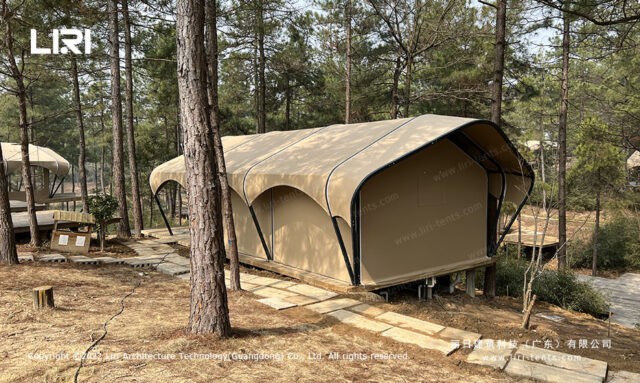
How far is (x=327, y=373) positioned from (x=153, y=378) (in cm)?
148

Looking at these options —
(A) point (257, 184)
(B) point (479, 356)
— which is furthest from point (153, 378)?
(A) point (257, 184)

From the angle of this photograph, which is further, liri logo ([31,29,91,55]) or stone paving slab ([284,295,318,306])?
liri logo ([31,29,91,55])

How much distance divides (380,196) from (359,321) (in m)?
2.52

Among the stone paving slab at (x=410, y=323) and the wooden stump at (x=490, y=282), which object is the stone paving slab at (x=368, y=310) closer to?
the stone paving slab at (x=410, y=323)

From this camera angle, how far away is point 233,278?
661 cm

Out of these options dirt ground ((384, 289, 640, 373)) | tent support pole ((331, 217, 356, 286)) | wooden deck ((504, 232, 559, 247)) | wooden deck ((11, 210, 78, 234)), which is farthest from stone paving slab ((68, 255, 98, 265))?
wooden deck ((504, 232, 559, 247))

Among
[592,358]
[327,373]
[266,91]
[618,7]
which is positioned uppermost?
[266,91]

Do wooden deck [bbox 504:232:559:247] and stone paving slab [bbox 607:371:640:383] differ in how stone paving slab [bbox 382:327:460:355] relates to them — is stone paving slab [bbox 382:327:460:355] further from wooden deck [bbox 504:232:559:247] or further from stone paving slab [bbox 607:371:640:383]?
wooden deck [bbox 504:232:559:247]

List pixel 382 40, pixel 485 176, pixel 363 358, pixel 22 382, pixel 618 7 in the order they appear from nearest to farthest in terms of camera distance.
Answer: pixel 22 382
pixel 363 358
pixel 618 7
pixel 485 176
pixel 382 40

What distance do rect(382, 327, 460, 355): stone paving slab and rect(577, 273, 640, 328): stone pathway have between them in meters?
7.00

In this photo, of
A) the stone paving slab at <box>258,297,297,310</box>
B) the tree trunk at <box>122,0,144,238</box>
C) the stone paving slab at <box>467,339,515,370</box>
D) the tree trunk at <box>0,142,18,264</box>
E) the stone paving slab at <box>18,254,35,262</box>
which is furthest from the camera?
the tree trunk at <box>122,0,144,238</box>

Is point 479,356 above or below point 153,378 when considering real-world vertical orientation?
below

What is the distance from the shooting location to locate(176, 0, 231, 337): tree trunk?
4.02 metres

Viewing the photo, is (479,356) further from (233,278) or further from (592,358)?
(233,278)
